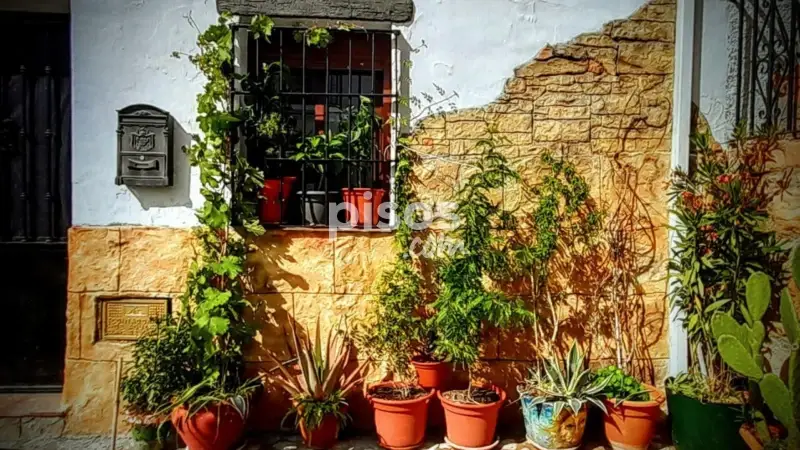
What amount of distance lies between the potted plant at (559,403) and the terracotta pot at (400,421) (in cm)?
62

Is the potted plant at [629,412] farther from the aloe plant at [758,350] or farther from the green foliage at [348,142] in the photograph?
the green foliage at [348,142]

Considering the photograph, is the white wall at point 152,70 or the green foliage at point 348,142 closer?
the white wall at point 152,70

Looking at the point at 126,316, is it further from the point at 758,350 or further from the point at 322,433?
the point at 758,350

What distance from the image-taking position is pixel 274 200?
11.0ft

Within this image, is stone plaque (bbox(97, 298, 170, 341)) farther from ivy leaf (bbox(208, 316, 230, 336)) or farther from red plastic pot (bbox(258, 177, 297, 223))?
red plastic pot (bbox(258, 177, 297, 223))

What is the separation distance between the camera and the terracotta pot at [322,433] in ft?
9.80

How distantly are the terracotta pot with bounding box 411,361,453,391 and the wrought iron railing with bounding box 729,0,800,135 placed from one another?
244cm

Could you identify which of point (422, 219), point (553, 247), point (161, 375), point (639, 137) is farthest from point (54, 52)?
point (639, 137)


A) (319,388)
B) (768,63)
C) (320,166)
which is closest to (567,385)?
(319,388)

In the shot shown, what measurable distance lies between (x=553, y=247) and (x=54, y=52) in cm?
340

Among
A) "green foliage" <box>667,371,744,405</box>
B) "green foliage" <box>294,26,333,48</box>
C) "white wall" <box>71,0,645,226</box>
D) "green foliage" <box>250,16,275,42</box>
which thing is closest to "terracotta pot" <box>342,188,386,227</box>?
"white wall" <box>71,0,645,226</box>

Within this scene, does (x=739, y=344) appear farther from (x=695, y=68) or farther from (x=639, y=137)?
(x=695, y=68)

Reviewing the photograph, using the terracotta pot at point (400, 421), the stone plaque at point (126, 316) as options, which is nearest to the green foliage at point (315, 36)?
the stone plaque at point (126, 316)

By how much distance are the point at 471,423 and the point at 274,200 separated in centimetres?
181
